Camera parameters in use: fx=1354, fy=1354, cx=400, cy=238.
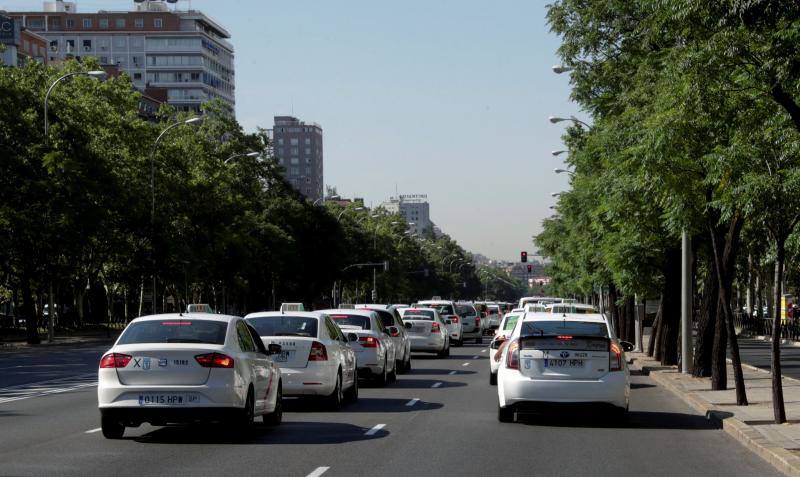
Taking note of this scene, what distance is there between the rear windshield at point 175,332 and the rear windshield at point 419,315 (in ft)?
85.7

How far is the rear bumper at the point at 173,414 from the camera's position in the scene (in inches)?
596

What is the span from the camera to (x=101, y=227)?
58.5 meters

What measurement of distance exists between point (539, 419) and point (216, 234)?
57.2 metres

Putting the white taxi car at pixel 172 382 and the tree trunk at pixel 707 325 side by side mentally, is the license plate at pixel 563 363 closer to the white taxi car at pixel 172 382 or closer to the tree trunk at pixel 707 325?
the white taxi car at pixel 172 382

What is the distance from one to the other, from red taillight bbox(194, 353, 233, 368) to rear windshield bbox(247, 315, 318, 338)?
536 cm

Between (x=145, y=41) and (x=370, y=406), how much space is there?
17100 centimetres

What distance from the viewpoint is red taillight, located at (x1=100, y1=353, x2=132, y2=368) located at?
50.1 ft

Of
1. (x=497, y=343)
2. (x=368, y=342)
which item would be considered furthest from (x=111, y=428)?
(x=497, y=343)

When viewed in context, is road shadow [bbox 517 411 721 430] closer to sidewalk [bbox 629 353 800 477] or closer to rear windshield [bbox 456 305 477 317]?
sidewalk [bbox 629 353 800 477]

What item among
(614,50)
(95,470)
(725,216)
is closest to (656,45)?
(614,50)

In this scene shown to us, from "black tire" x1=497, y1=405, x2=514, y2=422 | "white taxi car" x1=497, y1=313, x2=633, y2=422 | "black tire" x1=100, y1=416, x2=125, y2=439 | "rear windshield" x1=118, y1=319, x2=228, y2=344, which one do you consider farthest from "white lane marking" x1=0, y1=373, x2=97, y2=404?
"white taxi car" x1=497, y1=313, x2=633, y2=422

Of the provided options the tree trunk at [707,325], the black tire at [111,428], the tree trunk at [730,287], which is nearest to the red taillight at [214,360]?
the black tire at [111,428]

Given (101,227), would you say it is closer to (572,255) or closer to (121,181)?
(121,181)

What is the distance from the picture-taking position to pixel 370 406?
21.3 metres
